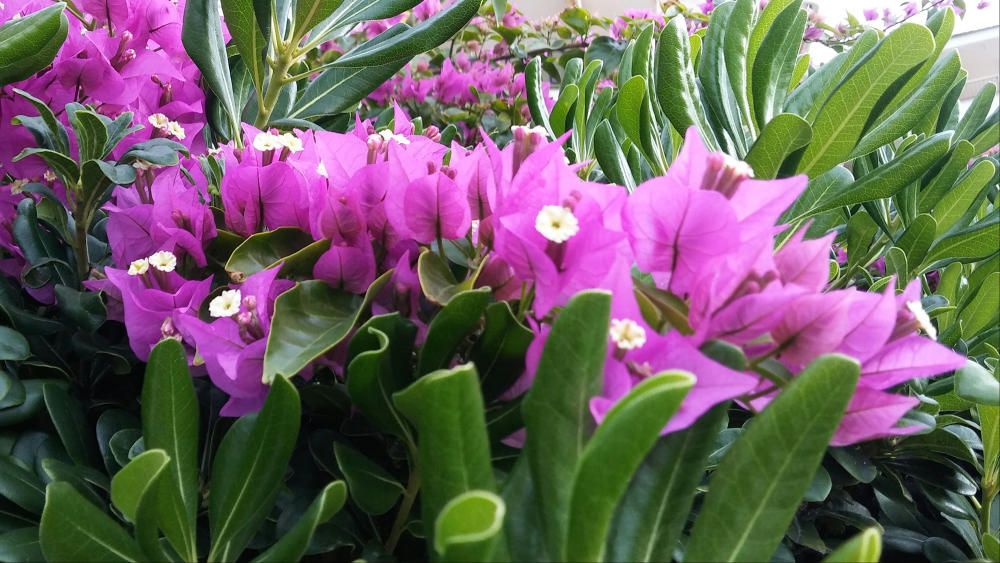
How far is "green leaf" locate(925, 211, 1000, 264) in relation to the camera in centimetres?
64

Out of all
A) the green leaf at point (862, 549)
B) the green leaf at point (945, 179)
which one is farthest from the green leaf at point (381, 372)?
the green leaf at point (945, 179)

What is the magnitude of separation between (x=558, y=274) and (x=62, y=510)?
26 cm

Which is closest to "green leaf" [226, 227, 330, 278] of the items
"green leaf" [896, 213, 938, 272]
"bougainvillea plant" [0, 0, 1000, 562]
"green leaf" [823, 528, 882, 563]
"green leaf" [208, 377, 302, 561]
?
"bougainvillea plant" [0, 0, 1000, 562]

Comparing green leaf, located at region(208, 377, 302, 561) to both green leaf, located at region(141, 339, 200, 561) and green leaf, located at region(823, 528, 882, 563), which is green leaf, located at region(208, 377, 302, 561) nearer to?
green leaf, located at region(141, 339, 200, 561)

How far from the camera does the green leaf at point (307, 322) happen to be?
40cm

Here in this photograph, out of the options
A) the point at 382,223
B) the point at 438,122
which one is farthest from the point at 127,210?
the point at 438,122

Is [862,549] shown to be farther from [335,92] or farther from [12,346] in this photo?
[335,92]

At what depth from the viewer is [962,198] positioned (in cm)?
71

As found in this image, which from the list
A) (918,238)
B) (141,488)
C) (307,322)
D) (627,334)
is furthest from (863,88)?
(141,488)

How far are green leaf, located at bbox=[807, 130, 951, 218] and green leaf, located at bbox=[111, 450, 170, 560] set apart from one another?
49 cm

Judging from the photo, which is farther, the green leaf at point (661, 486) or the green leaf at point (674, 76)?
the green leaf at point (674, 76)

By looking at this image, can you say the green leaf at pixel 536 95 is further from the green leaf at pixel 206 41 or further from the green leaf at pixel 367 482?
the green leaf at pixel 367 482

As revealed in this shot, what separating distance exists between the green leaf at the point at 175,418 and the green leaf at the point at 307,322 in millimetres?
49

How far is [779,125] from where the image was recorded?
0.49 m
